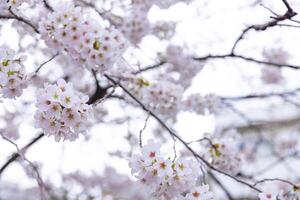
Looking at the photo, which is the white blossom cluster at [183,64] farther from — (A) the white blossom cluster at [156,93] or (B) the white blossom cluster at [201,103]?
(A) the white blossom cluster at [156,93]

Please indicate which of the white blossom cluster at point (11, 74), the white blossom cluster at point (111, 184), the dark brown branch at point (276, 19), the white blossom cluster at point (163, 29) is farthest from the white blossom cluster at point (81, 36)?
the white blossom cluster at point (111, 184)

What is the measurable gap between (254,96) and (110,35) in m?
2.14

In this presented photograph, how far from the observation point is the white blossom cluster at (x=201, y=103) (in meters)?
4.09

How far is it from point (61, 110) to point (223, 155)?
1.43 m

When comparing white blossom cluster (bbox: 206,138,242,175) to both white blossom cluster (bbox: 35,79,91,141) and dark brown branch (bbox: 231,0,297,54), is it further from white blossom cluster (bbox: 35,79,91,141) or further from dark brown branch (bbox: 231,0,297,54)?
white blossom cluster (bbox: 35,79,91,141)

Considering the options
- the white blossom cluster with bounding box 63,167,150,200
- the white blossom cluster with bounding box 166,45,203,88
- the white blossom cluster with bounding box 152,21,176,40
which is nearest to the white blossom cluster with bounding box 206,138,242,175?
the white blossom cluster with bounding box 166,45,203,88

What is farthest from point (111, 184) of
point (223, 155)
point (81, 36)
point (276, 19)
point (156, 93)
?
point (276, 19)

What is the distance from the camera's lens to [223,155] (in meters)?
3.02

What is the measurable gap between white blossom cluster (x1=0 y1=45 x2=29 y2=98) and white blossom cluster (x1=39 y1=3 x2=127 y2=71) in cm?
30

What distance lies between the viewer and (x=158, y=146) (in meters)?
2.12

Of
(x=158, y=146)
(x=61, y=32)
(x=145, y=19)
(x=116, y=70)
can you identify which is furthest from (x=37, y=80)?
(x=158, y=146)

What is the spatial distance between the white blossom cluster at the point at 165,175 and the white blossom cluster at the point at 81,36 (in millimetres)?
597

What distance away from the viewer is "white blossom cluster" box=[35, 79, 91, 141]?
6.24ft

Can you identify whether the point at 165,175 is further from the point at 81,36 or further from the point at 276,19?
the point at 276,19
